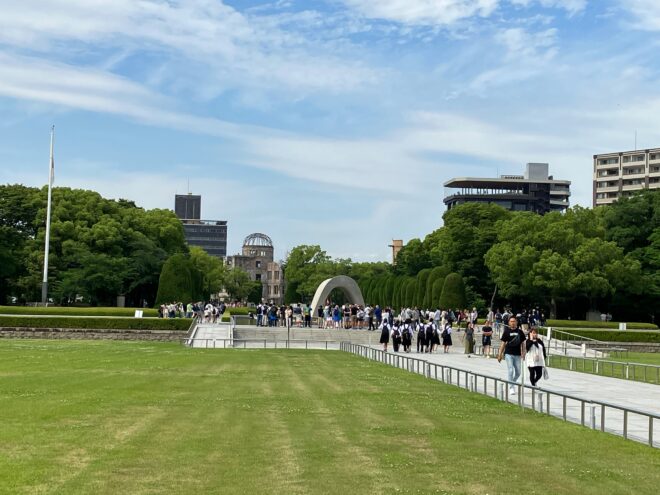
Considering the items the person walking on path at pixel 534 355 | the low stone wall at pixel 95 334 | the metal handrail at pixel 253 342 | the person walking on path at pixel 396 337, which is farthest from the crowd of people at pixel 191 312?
the person walking on path at pixel 534 355

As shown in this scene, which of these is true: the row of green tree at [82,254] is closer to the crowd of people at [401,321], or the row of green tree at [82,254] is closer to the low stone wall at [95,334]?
the crowd of people at [401,321]

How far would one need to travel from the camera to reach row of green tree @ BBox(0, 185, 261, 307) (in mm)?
72062

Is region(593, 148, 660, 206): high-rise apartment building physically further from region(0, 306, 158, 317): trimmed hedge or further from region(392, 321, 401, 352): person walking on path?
region(392, 321, 401, 352): person walking on path

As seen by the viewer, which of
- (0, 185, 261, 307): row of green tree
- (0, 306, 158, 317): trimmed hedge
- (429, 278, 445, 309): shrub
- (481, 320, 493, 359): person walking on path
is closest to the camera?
(481, 320, 493, 359): person walking on path

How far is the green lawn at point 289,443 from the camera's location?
10156 mm

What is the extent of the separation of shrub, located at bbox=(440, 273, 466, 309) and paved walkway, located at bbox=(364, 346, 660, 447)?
33.9m

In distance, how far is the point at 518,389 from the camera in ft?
63.0

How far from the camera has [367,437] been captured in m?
13.6

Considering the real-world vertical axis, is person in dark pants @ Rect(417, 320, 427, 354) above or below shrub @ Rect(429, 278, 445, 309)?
below

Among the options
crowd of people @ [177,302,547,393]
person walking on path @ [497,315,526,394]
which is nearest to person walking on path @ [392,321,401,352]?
crowd of people @ [177,302,547,393]

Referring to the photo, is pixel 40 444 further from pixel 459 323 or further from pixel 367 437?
pixel 459 323

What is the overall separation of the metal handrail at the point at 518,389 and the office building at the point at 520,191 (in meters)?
98.5

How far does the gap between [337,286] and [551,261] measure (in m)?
16.4

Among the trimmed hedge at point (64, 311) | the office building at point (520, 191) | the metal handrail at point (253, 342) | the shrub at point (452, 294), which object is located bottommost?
the metal handrail at point (253, 342)
